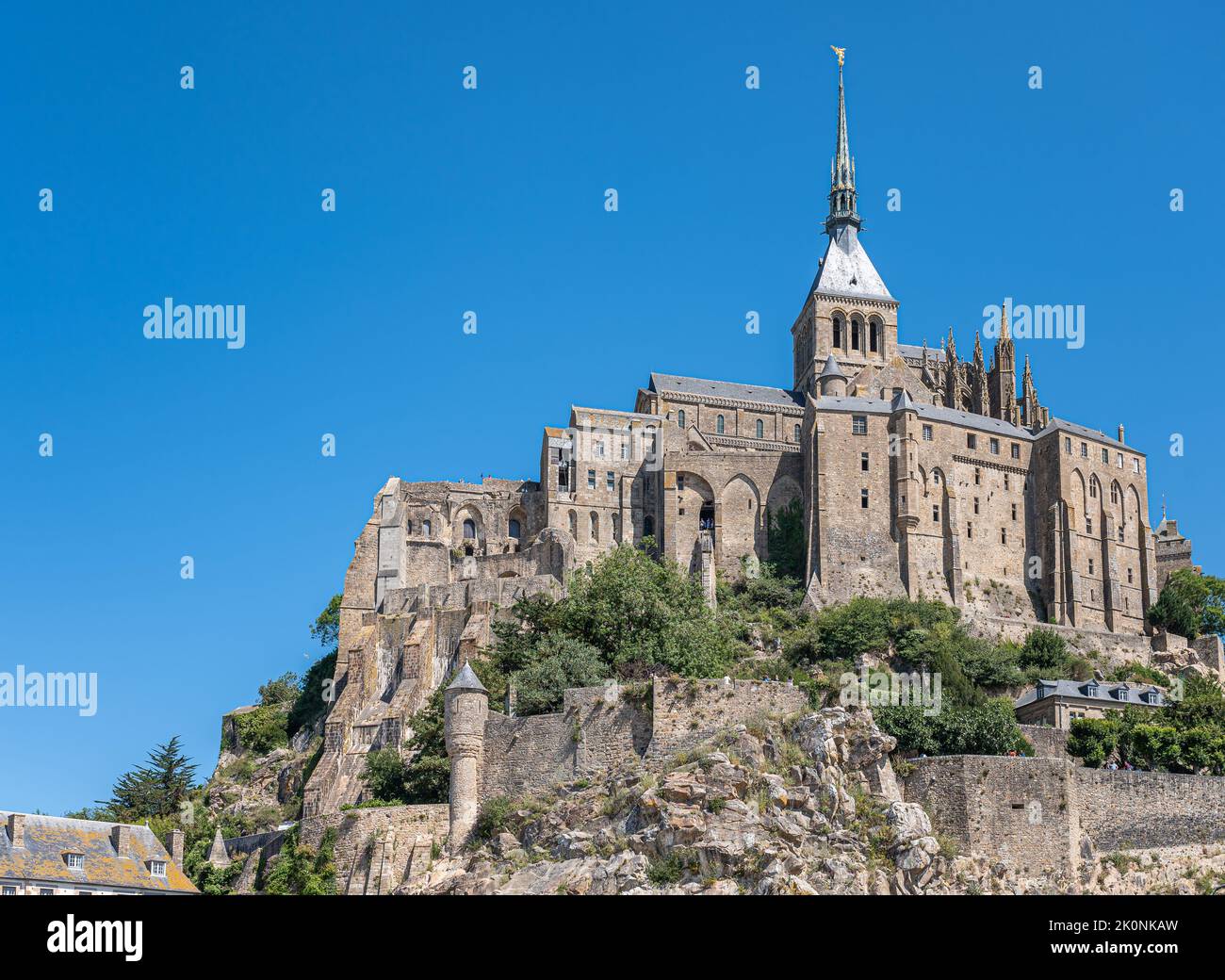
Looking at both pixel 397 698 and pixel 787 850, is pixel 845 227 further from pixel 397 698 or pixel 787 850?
pixel 787 850

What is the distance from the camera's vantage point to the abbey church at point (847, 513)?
89.4 metres

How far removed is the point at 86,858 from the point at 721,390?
60279mm

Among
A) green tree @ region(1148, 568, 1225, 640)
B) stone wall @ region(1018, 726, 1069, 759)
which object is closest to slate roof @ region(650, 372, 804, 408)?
green tree @ region(1148, 568, 1225, 640)

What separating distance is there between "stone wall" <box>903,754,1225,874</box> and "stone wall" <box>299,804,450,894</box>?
1492cm

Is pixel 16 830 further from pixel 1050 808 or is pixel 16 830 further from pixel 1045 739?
pixel 1045 739

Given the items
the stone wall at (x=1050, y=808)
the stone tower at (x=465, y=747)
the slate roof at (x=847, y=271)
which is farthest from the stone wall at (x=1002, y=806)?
the slate roof at (x=847, y=271)

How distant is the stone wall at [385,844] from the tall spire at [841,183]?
2954 inches

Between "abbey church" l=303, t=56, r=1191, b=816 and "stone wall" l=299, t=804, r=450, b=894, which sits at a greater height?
"abbey church" l=303, t=56, r=1191, b=816

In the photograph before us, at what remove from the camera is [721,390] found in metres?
106

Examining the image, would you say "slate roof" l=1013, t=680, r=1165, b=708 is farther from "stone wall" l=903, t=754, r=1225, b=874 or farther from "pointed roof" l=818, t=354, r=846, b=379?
"pointed roof" l=818, t=354, r=846, b=379

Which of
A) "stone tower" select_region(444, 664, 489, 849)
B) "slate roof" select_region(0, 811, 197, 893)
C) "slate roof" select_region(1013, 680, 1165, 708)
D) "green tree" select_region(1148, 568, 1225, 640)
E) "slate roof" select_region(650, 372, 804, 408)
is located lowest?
"slate roof" select_region(0, 811, 197, 893)

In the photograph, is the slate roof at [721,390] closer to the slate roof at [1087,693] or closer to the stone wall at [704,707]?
the slate roof at [1087,693]

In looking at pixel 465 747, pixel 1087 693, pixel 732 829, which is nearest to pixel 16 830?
pixel 465 747

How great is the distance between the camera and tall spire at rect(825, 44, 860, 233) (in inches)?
4729
